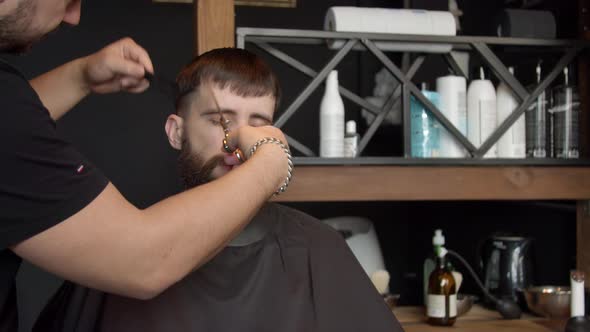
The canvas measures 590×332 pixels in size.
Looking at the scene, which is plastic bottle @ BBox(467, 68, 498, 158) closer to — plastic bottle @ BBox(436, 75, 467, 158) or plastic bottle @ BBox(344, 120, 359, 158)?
plastic bottle @ BBox(436, 75, 467, 158)

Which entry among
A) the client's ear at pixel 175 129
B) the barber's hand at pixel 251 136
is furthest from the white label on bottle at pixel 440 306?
the barber's hand at pixel 251 136

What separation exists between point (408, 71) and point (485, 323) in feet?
3.11

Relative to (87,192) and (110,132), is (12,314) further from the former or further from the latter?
(110,132)

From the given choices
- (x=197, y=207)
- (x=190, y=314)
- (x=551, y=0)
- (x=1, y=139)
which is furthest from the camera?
(x=551, y=0)

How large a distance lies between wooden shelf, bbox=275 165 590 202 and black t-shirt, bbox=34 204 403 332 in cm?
21

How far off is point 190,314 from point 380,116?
874 millimetres

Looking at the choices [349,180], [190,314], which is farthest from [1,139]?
[349,180]

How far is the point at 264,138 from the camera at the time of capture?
1.13 metres

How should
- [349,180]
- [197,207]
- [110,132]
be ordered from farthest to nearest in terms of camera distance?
1. [110,132]
2. [349,180]
3. [197,207]

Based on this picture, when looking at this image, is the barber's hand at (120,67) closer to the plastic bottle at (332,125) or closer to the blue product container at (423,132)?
the plastic bottle at (332,125)

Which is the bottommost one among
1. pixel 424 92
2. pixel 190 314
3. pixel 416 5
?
pixel 190 314

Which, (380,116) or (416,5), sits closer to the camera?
(380,116)

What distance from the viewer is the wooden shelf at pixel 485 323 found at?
216 centimetres

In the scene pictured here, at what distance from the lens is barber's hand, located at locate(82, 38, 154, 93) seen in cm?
138
